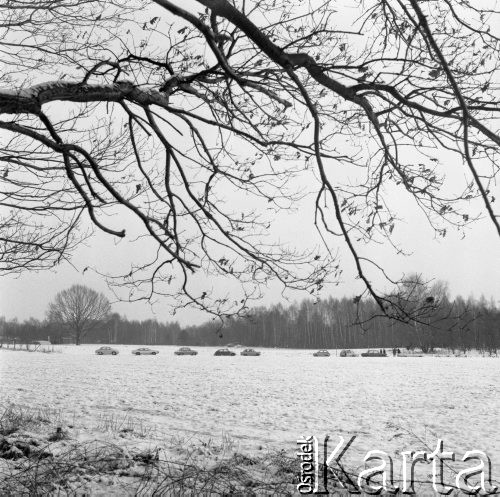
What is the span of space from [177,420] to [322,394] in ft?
20.9

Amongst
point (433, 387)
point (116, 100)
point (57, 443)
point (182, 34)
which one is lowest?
point (433, 387)

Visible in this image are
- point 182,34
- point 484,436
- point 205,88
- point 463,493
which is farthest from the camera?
point 484,436

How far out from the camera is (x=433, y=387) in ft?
54.2

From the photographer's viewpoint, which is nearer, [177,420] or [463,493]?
[463,493]

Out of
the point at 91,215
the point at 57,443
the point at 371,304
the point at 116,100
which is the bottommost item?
the point at 57,443

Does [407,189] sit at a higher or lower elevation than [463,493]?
higher

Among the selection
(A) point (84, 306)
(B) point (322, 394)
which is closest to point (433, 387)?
(B) point (322, 394)

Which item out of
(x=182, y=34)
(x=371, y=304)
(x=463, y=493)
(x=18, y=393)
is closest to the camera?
(x=371, y=304)

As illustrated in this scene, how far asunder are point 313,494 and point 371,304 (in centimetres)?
184

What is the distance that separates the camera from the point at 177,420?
30.7 ft

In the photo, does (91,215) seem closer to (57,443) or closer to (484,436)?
(57,443)

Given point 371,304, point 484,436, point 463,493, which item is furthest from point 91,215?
point 484,436

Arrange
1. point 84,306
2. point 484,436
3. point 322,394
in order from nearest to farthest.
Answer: point 484,436, point 322,394, point 84,306

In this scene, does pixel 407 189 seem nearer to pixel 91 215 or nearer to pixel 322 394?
pixel 91 215
